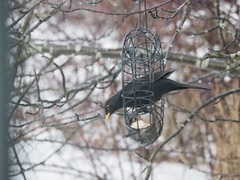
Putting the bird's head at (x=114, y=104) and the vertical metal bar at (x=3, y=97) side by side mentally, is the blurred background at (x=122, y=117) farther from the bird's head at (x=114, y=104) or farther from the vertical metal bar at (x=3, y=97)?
the vertical metal bar at (x=3, y=97)

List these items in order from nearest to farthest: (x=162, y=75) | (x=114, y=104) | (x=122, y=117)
Answer: (x=162, y=75) → (x=114, y=104) → (x=122, y=117)

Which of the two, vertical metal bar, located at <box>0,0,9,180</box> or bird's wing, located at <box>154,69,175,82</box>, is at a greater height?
bird's wing, located at <box>154,69,175,82</box>

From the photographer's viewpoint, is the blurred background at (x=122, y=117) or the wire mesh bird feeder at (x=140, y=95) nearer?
the wire mesh bird feeder at (x=140, y=95)

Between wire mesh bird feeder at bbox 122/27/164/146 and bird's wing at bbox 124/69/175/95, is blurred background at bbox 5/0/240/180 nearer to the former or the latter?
wire mesh bird feeder at bbox 122/27/164/146

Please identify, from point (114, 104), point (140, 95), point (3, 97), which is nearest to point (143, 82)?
point (140, 95)

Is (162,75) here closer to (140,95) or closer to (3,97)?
(140,95)

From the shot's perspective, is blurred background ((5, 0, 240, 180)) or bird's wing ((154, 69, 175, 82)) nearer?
bird's wing ((154, 69, 175, 82))

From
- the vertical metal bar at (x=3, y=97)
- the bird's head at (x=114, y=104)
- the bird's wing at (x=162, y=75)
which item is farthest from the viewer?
the bird's head at (x=114, y=104)

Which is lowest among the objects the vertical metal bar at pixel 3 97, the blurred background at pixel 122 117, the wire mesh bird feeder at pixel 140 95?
the vertical metal bar at pixel 3 97

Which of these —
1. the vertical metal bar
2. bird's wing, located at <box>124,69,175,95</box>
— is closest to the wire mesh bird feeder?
bird's wing, located at <box>124,69,175,95</box>

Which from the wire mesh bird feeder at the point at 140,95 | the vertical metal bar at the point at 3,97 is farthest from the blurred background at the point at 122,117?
the vertical metal bar at the point at 3,97

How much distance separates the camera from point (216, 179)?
6.01 metres

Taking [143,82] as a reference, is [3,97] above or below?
below

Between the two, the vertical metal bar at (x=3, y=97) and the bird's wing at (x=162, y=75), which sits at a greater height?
the bird's wing at (x=162, y=75)
